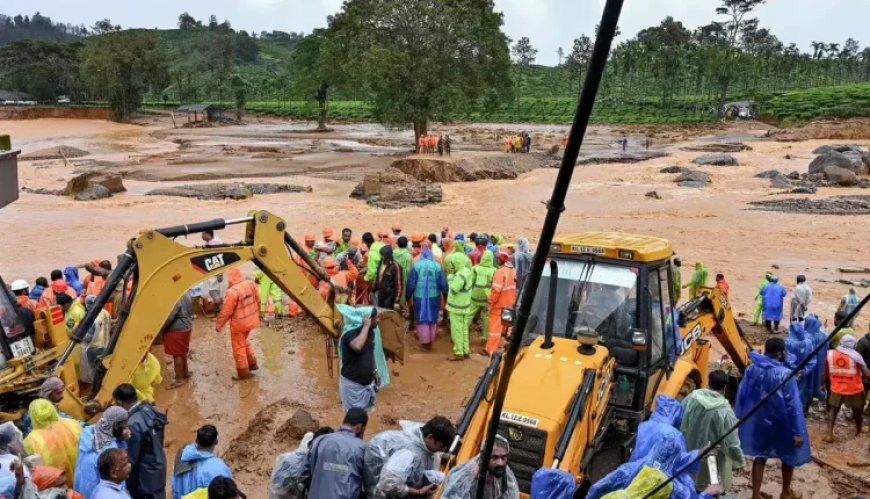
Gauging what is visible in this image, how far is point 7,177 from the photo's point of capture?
7469mm

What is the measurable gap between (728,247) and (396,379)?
1302 centimetres

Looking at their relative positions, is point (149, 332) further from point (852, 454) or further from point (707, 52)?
point (707, 52)

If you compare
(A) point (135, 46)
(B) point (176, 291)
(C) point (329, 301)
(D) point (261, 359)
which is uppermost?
(A) point (135, 46)

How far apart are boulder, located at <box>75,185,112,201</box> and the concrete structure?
2158 cm

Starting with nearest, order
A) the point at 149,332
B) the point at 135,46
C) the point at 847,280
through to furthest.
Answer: the point at 149,332, the point at 847,280, the point at 135,46

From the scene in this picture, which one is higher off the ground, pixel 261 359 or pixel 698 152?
pixel 698 152

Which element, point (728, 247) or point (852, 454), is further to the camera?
point (728, 247)

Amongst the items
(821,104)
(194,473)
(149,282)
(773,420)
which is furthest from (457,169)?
(821,104)

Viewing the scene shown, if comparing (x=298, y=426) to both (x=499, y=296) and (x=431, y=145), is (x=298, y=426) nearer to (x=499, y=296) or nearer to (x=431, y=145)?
(x=499, y=296)

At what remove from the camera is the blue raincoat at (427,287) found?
34.1ft

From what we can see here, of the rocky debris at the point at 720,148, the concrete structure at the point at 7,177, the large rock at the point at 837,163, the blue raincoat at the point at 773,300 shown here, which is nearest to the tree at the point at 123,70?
the rocky debris at the point at 720,148

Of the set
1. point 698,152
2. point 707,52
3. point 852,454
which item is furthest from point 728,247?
point 707,52

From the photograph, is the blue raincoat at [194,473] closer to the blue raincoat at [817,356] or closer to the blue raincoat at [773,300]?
the blue raincoat at [817,356]

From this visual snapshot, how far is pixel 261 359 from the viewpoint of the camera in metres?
10.5
